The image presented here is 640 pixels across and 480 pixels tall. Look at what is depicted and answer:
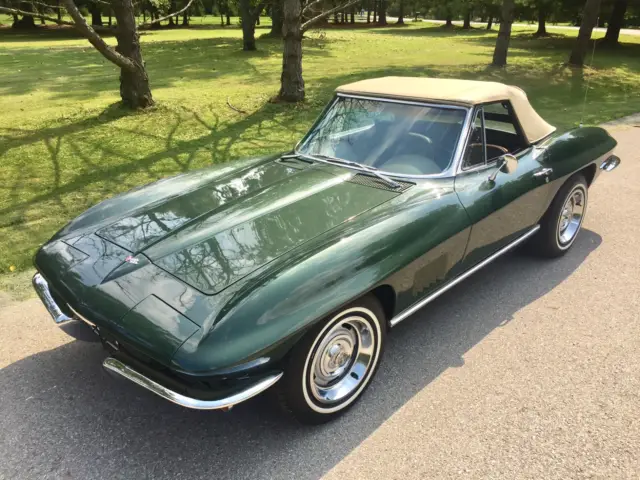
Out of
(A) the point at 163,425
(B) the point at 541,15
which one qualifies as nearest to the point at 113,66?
(A) the point at 163,425

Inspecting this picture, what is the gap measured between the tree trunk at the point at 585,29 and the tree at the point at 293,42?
9.65 meters

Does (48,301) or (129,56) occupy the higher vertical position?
(129,56)

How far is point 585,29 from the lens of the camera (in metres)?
15.7

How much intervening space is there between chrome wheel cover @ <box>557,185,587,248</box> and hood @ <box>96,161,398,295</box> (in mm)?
1990

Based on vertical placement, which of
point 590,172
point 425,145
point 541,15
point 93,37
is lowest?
point 590,172

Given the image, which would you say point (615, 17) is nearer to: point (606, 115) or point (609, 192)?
point (606, 115)

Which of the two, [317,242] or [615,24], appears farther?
[615,24]

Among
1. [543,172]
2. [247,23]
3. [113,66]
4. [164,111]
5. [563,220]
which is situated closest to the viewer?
[543,172]

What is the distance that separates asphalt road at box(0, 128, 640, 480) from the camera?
228 cm

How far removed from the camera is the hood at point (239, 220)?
2.49 metres

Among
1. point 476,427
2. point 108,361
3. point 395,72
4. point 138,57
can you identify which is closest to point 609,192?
point 476,427

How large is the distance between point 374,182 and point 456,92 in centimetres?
98

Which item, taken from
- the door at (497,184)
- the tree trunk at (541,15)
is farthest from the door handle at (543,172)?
the tree trunk at (541,15)

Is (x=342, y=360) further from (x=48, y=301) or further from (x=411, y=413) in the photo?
(x=48, y=301)
